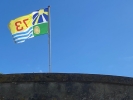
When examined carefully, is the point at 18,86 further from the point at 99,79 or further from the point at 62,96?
the point at 99,79

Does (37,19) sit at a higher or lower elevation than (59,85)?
higher

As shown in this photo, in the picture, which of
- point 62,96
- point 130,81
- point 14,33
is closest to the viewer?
point 62,96

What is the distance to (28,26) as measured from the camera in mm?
15281

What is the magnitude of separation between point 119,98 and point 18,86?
3227 mm

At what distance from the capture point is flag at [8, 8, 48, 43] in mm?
15039

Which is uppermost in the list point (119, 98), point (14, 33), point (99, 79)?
point (14, 33)

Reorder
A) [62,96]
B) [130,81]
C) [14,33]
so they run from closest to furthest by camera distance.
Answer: [62,96] < [130,81] < [14,33]

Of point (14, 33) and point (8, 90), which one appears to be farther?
point (14, 33)

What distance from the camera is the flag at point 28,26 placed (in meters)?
15.0

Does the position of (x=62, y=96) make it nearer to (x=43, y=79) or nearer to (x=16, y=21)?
(x=43, y=79)

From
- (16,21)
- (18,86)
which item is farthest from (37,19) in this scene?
(18,86)

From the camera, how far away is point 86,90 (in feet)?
31.2

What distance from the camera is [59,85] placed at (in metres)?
9.42

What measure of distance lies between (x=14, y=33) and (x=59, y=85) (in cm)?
666
